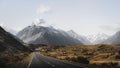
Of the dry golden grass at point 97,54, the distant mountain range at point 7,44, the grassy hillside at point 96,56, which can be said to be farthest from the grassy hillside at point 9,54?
the dry golden grass at point 97,54

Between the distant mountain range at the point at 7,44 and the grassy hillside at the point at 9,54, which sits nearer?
the grassy hillside at the point at 9,54

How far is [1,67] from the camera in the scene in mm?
34156

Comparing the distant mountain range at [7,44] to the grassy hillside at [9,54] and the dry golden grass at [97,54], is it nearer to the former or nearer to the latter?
the grassy hillside at [9,54]

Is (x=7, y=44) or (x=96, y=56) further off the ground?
(x=7, y=44)

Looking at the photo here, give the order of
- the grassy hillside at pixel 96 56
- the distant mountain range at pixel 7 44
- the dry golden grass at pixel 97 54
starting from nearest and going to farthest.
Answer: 1. the grassy hillside at pixel 96 56
2. the dry golden grass at pixel 97 54
3. the distant mountain range at pixel 7 44

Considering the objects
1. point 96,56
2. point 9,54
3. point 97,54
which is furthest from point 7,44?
point 96,56

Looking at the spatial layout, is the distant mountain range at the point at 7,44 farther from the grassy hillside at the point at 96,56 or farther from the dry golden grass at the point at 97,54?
the grassy hillside at the point at 96,56

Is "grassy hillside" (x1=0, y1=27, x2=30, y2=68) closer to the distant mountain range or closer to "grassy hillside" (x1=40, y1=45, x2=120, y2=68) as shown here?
the distant mountain range

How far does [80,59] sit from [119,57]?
1614cm

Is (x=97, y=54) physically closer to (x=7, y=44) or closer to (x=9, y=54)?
(x=9, y=54)

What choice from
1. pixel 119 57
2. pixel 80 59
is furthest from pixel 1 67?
pixel 119 57

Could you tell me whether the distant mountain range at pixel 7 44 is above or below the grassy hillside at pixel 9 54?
above

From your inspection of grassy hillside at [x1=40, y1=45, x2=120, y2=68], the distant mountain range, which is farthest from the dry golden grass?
the distant mountain range

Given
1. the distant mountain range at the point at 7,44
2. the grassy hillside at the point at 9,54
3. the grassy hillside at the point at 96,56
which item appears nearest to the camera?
the grassy hillside at the point at 9,54
